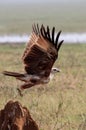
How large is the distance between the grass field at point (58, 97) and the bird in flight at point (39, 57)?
1904 millimetres

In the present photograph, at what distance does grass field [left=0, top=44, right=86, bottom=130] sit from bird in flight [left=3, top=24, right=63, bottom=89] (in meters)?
1.90

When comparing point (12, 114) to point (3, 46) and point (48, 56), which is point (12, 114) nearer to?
point (48, 56)

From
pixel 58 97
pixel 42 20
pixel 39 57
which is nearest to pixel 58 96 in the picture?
pixel 58 97

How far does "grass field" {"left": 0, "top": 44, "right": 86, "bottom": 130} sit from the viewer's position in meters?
9.70

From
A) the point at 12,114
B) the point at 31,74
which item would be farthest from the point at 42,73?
the point at 12,114

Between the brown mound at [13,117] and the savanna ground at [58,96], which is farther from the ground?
the brown mound at [13,117]

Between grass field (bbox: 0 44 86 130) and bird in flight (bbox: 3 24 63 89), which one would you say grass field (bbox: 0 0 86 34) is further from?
bird in flight (bbox: 3 24 63 89)

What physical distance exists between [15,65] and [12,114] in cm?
1121

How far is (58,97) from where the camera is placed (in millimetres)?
11961

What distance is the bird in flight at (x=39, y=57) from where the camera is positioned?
666cm

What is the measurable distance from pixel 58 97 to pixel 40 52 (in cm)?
516

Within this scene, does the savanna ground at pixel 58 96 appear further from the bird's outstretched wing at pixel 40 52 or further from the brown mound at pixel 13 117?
the brown mound at pixel 13 117

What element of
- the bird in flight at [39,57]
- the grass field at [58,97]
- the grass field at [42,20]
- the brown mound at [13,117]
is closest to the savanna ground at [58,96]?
the grass field at [58,97]

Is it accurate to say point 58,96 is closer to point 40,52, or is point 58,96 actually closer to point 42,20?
point 40,52
